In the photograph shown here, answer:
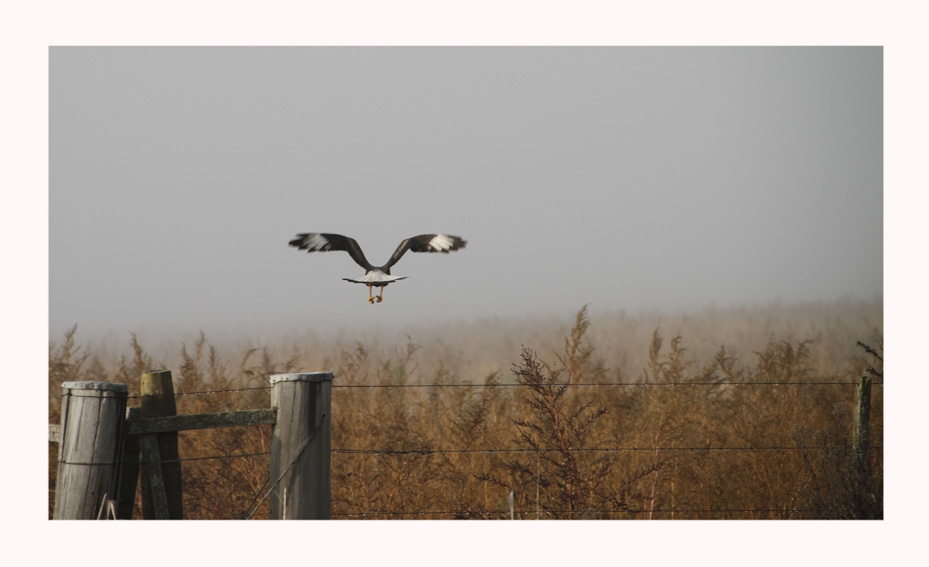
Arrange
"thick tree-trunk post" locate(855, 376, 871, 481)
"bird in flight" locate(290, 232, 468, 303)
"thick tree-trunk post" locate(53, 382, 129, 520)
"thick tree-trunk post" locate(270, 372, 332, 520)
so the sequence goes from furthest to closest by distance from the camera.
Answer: "bird in flight" locate(290, 232, 468, 303), "thick tree-trunk post" locate(855, 376, 871, 481), "thick tree-trunk post" locate(270, 372, 332, 520), "thick tree-trunk post" locate(53, 382, 129, 520)

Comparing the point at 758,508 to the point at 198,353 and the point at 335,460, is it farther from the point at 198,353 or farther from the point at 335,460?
the point at 198,353

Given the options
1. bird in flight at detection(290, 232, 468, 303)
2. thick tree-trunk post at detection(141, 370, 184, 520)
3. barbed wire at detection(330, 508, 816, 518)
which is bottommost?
barbed wire at detection(330, 508, 816, 518)

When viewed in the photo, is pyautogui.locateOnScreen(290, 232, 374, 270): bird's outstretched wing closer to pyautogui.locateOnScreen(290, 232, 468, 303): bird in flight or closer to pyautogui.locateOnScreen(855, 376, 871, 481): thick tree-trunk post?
pyautogui.locateOnScreen(290, 232, 468, 303): bird in flight

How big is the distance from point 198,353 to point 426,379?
107 inches

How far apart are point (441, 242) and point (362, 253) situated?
579 mm

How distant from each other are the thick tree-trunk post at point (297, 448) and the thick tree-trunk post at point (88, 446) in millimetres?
778

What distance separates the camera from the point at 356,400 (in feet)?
24.1

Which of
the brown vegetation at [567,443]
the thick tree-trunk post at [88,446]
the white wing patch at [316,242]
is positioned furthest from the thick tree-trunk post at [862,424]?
the thick tree-trunk post at [88,446]

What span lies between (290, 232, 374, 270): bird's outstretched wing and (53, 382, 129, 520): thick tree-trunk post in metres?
1.98

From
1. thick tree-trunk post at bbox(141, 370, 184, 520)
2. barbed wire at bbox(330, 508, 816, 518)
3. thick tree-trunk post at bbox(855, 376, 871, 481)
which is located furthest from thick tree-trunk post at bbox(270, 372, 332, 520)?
thick tree-trunk post at bbox(855, 376, 871, 481)

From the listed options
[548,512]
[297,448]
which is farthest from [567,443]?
[297,448]

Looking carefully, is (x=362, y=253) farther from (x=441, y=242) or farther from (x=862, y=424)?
(x=862, y=424)

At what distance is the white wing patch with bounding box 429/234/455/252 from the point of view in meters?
5.61

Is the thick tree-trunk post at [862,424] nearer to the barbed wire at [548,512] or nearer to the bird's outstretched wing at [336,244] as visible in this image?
the barbed wire at [548,512]
